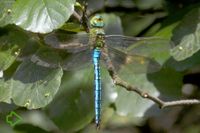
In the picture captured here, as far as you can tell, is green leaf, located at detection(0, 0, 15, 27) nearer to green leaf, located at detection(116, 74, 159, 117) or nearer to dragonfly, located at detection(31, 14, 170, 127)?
dragonfly, located at detection(31, 14, 170, 127)

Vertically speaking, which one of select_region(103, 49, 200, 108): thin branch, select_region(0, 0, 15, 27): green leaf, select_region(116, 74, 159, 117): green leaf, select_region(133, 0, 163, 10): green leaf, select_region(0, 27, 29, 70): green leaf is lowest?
select_region(116, 74, 159, 117): green leaf

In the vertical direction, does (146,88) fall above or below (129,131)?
above

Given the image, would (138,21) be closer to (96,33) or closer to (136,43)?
(136,43)

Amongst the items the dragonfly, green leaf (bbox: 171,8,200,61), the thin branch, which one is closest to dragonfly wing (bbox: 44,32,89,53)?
the dragonfly

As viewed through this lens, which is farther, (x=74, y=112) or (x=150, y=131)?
(x=150, y=131)

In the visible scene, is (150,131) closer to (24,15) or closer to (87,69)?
(87,69)

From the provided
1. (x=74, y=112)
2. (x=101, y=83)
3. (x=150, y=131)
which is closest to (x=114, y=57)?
(x=101, y=83)

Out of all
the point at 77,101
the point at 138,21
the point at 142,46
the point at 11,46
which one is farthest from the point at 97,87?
the point at 138,21
